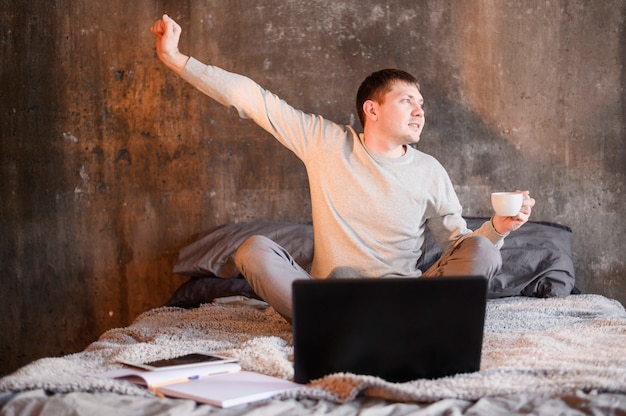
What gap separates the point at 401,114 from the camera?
2574mm

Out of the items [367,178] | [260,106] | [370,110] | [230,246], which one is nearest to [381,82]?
[370,110]

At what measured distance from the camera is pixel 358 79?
3.52m

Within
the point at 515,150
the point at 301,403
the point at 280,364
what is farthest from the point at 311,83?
the point at 301,403

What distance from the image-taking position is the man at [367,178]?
7.79ft

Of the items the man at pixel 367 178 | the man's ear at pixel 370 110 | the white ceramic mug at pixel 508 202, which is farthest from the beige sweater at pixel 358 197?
the white ceramic mug at pixel 508 202

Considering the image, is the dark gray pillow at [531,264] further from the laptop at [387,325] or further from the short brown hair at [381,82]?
the laptop at [387,325]

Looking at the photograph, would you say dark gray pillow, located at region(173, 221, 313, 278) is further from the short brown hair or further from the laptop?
the laptop

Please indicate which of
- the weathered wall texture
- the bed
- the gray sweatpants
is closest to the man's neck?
the gray sweatpants

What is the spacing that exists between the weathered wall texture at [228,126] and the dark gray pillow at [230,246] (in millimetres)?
337

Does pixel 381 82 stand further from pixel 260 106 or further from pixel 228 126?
pixel 228 126

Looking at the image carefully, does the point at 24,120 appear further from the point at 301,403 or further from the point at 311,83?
the point at 301,403

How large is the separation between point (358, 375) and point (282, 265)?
766mm

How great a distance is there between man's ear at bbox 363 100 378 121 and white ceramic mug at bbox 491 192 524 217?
0.70 m

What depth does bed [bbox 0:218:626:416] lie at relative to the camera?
1.37 m
